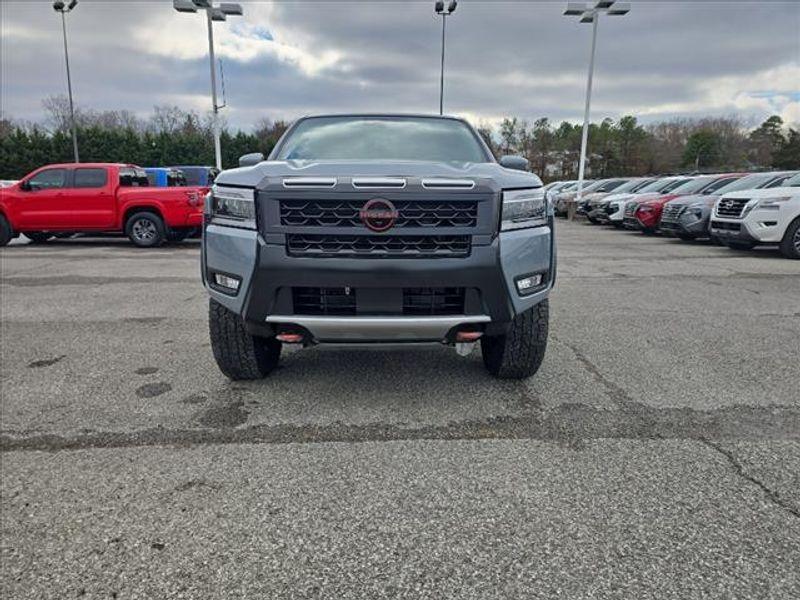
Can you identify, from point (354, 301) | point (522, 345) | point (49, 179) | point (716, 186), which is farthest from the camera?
point (716, 186)

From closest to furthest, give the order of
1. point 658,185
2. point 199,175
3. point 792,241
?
point 792,241 → point 658,185 → point 199,175

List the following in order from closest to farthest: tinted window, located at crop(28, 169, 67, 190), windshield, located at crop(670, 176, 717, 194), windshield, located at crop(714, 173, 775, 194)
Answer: windshield, located at crop(714, 173, 775, 194) < tinted window, located at crop(28, 169, 67, 190) < windshield, located at crop(670, 176, 717, 194)

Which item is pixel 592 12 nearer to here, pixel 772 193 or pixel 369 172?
pixel 772 193

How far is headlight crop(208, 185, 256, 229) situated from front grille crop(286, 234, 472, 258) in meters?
0.26

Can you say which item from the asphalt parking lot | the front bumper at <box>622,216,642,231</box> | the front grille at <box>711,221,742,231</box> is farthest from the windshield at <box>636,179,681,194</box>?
the asphalt parking lot

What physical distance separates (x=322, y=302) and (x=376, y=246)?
1.37 ft

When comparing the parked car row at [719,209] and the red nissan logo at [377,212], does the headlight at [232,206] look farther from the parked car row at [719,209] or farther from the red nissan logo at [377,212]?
the parked car row at [719,209]

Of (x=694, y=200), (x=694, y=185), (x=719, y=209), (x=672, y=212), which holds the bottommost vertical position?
(x=672, y=212)

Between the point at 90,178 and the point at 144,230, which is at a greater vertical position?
the point at 90,178

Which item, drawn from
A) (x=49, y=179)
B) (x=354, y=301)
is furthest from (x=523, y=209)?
(x=49, y=179)

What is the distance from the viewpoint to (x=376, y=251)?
2.76m

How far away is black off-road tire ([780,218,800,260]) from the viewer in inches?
386

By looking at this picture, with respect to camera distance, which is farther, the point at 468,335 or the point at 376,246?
the point at 468,335

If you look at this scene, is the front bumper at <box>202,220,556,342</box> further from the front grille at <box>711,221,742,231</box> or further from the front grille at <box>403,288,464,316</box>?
the front grille at <box>711,221,742,231</box>
